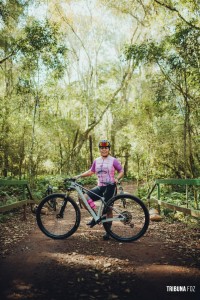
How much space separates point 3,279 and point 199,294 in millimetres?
2428

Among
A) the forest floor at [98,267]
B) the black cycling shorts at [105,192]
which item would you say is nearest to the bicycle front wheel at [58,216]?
the forest floor at [98,267]

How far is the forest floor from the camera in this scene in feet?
9.68

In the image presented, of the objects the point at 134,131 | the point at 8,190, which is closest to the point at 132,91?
the point at 134,131

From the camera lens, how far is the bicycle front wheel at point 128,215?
192 inches

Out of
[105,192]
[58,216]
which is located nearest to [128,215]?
[105,192]

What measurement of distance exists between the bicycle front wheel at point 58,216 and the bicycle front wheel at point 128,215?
2.25ft

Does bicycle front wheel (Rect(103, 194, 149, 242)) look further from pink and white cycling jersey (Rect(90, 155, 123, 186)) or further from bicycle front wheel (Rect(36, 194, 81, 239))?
bicycle front wheel (Rect(36, 194, 81, 239))

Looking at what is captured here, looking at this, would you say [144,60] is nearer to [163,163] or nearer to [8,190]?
[163,163]

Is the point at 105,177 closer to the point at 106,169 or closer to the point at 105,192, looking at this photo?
the point at 106,169

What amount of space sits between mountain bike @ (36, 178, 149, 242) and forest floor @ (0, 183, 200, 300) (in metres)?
0.22

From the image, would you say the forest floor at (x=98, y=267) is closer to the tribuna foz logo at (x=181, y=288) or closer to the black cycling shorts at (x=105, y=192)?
the tribuna foz logo at (x=181, y=288)

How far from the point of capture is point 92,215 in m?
5.06

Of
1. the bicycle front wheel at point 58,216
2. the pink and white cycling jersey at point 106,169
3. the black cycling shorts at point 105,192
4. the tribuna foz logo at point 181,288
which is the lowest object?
the tribuna foz logo at point 181,288

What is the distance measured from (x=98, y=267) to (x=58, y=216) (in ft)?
5.91
